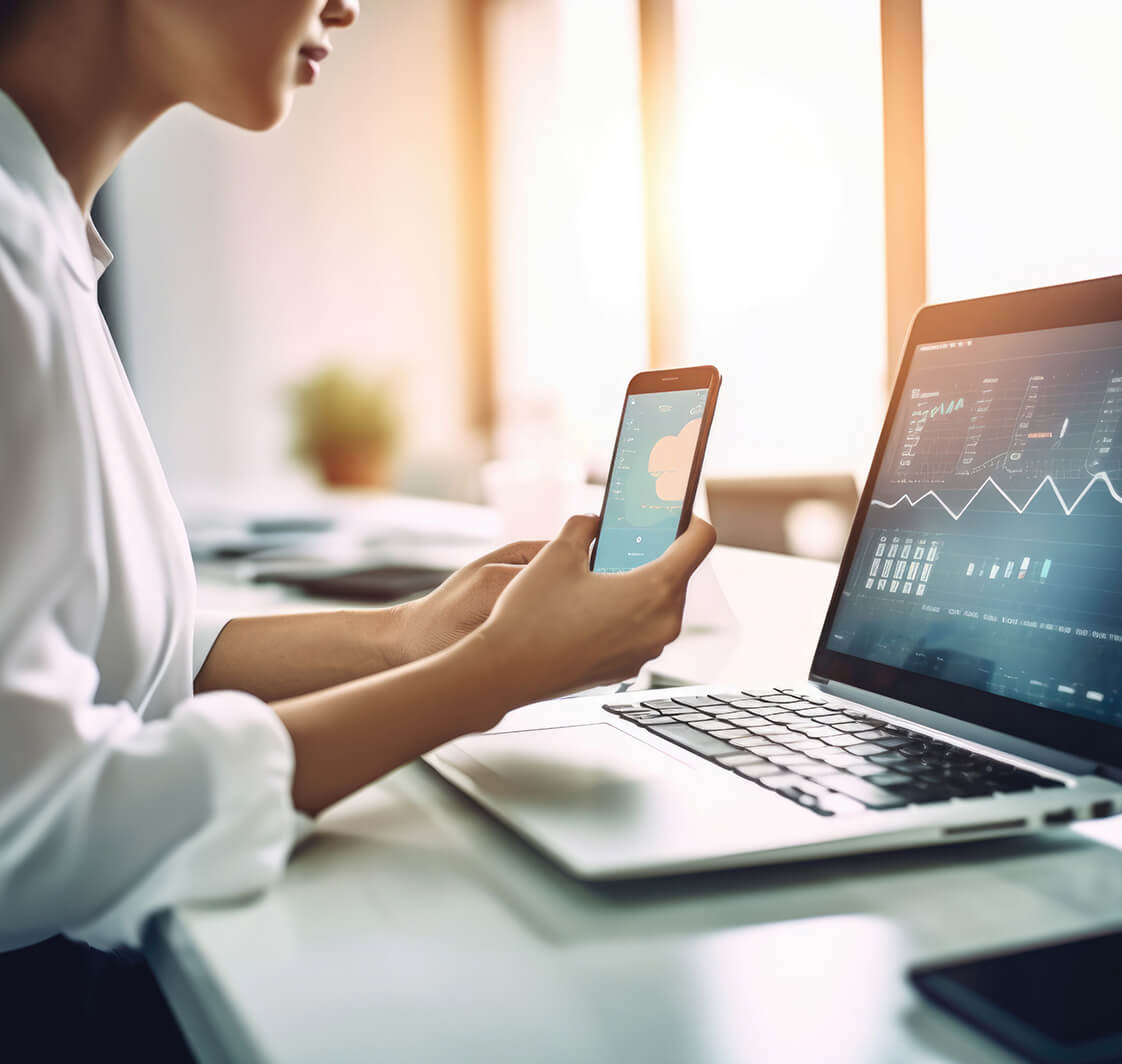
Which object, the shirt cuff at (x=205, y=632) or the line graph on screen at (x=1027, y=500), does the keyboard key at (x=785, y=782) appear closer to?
the line graph on screen at (x=1027, y=500)

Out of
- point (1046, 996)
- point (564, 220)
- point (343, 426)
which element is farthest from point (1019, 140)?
point (564, 220)

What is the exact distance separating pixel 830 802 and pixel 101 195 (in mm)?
4020

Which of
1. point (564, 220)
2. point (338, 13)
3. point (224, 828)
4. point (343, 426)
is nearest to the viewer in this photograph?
point (224, 828)

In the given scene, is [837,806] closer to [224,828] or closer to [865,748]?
[865,748]

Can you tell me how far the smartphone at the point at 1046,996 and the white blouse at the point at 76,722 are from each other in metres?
0.29

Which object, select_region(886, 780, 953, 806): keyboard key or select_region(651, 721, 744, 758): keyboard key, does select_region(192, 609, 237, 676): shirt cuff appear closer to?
select_region(651, 721, 744, 758): keyboard key

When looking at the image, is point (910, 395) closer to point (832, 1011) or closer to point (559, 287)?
point (832, 1011)

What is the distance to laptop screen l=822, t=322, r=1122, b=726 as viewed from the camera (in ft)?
1.96

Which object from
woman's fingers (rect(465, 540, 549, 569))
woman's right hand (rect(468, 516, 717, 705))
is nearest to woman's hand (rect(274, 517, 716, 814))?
woman's right hand (rect(468, 516, 717, 705))

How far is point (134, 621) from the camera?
0.65 metres

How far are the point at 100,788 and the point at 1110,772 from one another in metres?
0.51

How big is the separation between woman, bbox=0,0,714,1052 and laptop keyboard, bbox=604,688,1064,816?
0.28ft

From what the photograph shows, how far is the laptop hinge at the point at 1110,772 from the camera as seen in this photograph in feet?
1.81

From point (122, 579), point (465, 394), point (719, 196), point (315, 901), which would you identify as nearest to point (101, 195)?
point (465, 394)
